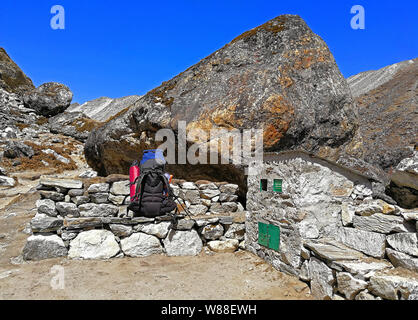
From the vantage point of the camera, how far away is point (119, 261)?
5418mm

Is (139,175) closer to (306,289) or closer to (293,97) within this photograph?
(306,289)

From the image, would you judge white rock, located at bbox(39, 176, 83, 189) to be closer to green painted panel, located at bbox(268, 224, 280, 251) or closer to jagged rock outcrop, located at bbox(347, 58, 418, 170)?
green painted panel, located at bbox(268, 224, 280, 251)

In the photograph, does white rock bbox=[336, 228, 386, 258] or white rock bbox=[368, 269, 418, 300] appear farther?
white rock bbox=[336, 228, 386, 258]

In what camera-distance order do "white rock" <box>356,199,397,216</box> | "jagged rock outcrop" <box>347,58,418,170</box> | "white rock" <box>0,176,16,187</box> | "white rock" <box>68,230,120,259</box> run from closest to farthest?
"white rock" <box>356,199,397,216</box>, "white rock" <box>68,230,120,259</box>, "white rock" <box>0,176,16,187</box>, "jagged rock outcrop" <box>347,58,418,170</box>

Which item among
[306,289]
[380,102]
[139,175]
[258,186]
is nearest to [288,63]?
[258,186]

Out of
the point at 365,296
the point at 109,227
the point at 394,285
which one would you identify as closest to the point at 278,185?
the point at 365,296

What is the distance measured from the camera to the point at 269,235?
5.34 metres

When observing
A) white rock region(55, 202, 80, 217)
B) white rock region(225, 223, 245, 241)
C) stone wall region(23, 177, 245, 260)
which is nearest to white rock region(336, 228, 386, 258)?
white rock region(225, 223, 245, 241)

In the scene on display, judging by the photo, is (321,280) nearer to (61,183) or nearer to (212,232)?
(212,232)

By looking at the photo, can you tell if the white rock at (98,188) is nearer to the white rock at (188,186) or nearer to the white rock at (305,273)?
the white rock at (188,186)

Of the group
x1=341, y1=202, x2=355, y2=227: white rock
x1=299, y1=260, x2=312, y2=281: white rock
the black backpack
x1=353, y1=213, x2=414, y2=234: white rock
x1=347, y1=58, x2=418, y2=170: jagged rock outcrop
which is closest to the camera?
x1=353, y1=213, x2=414, y2=234: white rock

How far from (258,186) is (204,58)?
5169mm

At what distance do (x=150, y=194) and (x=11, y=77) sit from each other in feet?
121

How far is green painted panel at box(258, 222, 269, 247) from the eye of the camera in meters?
5.42
